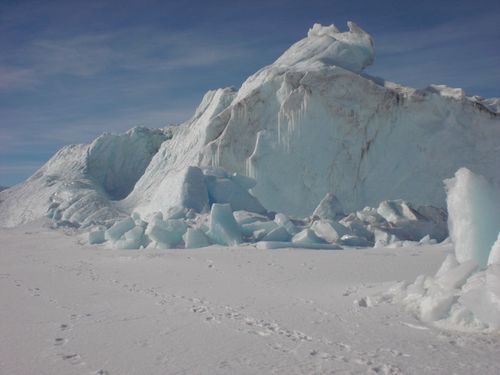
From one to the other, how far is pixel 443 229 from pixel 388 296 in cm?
889

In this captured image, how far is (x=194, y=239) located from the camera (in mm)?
9055

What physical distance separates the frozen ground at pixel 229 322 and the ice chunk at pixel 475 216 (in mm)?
828

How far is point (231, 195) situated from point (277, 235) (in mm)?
3985

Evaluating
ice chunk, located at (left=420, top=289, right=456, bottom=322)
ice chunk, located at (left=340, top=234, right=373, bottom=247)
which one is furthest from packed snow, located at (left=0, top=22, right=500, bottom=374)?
ice chunk, located at (left=340, top=234, right=373, bottom=247)

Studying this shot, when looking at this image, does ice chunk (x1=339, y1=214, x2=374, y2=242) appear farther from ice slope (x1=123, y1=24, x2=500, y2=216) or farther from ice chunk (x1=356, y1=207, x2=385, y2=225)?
ice slope (x1=123, y1=24, x2=500, y2=216)

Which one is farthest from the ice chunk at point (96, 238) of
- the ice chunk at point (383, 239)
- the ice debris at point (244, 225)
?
the ice chunk at point (383, 239)

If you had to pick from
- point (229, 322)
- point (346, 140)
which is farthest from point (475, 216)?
point (346, 140)

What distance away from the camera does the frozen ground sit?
3.12 metres

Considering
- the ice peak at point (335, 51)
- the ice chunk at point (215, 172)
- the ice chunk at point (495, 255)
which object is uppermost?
the ice peak at point (335, 51)

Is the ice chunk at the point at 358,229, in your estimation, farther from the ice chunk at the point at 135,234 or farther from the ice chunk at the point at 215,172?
the ice chunk at the point at 135,234

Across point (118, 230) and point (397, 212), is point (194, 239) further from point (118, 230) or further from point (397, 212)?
point (397, 212)

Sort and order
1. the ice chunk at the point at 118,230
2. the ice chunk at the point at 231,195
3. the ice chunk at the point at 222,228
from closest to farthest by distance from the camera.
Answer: the ice chunk at the point at 222,228
the ice chunk at the point at 118,230
the ice chunk at the point at 231,195

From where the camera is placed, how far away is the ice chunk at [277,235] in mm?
9084

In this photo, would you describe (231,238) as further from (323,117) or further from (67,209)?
(67,209)
